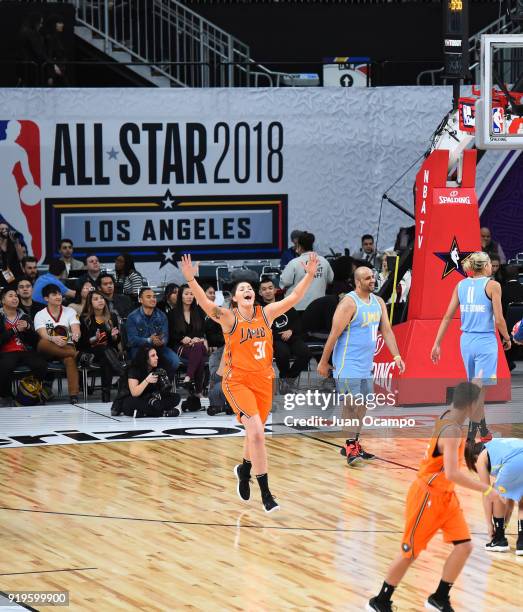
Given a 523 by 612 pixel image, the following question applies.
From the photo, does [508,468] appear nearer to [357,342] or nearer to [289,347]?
[357,342]

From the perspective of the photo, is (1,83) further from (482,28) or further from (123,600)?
(123,600)

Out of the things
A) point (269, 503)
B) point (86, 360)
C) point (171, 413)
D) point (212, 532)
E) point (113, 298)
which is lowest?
point (212, 532)

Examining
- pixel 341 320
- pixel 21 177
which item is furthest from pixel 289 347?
pixel 21 177

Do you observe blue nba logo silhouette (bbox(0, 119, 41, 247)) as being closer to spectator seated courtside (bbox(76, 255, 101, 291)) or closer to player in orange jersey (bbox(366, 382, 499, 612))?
spectator seated courtside (bbox(76, 255, 101, 291))

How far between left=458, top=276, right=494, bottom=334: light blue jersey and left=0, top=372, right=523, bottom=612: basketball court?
1.28 metres

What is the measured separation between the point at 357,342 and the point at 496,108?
3.87 metres

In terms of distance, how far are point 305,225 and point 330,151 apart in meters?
1.14

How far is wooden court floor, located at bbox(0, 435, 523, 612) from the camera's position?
7105 millimetres

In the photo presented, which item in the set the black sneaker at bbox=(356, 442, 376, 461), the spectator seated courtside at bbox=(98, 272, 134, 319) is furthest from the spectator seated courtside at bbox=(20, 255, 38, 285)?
the black sneaker at bbox=(356, 442, 376, 461)

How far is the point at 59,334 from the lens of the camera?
43.5 ft

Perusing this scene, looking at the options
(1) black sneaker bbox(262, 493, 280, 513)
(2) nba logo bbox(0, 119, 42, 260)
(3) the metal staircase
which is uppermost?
(3) the metal staircase

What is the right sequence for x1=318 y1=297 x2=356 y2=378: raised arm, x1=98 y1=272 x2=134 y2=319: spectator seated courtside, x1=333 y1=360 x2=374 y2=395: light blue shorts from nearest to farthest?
x1=318 y1=297 x2=356 y2=378: raised arm → x1=333 y1=360 x2=374 y2=395: light blue shorts → x1=98 y1=272 x2=134 y2=319: spectator seated courtside

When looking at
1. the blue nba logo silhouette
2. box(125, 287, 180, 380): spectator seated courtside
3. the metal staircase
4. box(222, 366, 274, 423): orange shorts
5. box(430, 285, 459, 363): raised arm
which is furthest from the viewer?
the metal staircase

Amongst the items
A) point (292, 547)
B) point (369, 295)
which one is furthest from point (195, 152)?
point (292, 547)
